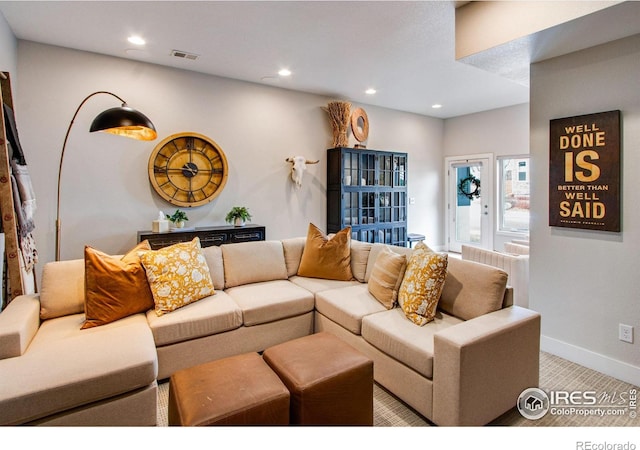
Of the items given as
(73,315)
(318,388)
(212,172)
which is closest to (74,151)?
(212,172)

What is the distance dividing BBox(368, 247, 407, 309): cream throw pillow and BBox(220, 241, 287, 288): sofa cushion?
1.09 metres

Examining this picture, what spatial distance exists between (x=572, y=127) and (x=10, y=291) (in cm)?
439

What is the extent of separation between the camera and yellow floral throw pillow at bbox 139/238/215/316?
249cm

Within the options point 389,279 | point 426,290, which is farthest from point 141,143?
point 426,290

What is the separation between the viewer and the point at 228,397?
152 cm

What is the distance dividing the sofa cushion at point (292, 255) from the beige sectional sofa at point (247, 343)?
480 mm

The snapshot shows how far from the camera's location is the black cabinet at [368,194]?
537 centimetres

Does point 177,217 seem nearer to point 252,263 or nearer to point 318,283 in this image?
point 252,263

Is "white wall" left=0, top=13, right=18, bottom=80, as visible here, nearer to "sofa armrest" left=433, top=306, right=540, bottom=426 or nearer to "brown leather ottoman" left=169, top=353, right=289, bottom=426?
"brown leather ottoman" left=169, top=353, right=289, bottom=426

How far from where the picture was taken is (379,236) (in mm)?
5816

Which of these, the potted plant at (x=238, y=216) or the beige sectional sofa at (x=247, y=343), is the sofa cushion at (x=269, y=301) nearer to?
the beige sectional sofa at (x=247, y=343)

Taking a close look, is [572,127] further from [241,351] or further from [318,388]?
[241,351]

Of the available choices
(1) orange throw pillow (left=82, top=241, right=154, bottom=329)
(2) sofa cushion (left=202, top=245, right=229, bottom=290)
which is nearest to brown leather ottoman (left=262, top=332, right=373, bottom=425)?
(1) orange throw pillow (left=82, top=241, right=154, bottom=329)

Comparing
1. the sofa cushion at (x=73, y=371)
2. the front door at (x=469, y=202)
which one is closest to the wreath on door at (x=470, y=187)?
the front door at (x=469, y=202)
